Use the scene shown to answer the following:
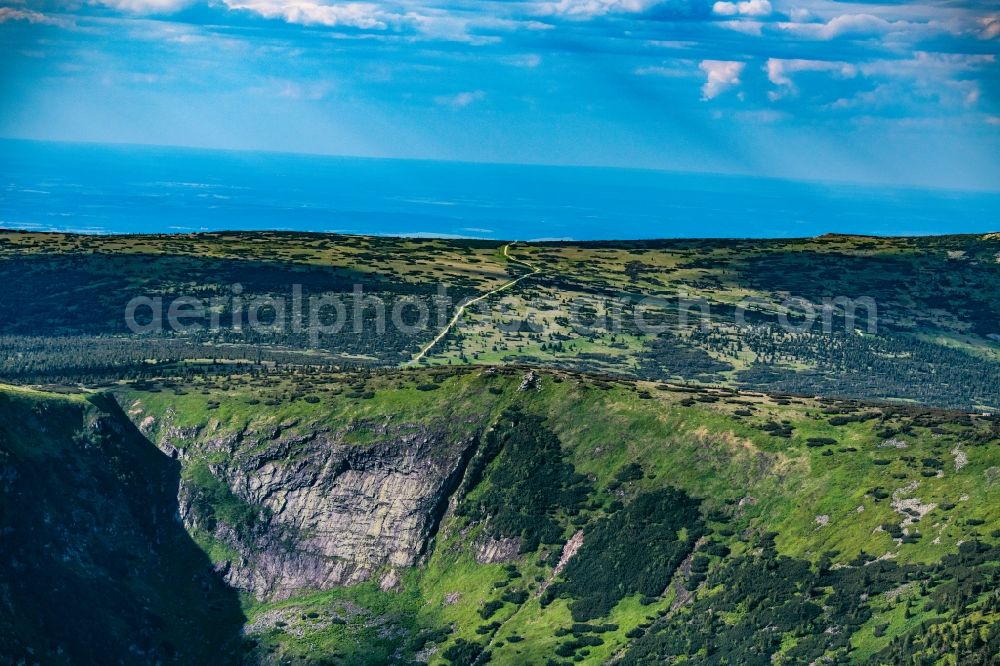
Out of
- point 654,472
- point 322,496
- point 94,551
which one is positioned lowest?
point 94,551

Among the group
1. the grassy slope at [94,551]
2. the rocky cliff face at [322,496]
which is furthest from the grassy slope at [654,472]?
the grassy slope at [94,551]

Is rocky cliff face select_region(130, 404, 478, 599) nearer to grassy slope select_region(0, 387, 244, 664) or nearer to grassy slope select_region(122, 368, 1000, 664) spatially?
grassy slope select_region(122, 368, 1000, 664)

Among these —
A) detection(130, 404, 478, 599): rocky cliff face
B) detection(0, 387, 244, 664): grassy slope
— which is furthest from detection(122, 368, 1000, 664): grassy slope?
detection(0, 387, 244, 664): grassy slope

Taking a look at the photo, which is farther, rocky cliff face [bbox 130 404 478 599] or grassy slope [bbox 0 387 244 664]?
rocky cliff face [bbox 130 404 478 599]

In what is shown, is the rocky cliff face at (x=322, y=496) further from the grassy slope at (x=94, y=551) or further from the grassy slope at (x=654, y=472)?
the grassy slope at (x=94, y=551)

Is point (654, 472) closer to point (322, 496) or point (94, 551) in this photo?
point (322, 496)

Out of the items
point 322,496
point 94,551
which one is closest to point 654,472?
point 322,496

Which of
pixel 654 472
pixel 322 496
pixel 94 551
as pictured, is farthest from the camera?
pixel 322 496
